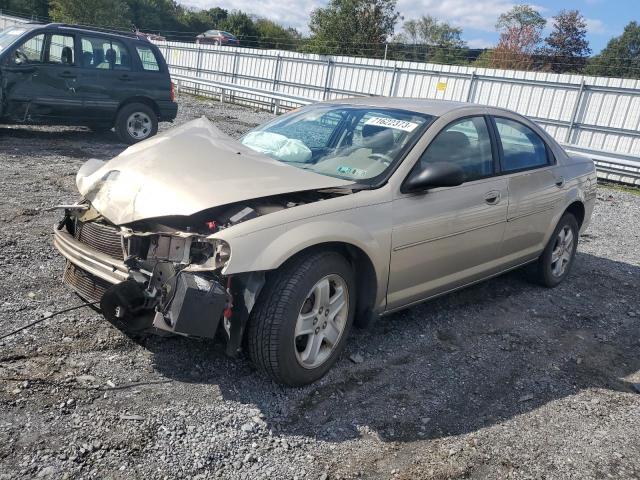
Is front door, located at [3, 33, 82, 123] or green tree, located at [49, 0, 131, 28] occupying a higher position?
green tree, located at [49, 0, 131, 28]

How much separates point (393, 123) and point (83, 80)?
7505 millimetres

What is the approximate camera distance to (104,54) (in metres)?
10.0

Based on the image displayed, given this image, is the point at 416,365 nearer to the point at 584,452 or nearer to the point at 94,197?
the point at 584,452

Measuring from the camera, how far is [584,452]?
3111mm

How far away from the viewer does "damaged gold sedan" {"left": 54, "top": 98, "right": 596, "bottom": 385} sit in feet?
9.89

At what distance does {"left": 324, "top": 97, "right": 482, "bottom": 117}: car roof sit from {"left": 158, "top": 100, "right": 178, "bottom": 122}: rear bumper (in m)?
6.90

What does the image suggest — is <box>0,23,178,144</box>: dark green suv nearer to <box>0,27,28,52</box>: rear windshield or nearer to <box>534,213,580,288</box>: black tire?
<box>0,27,28,52</box>: rear windshield

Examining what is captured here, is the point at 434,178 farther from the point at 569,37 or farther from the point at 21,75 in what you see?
the point at 569,37

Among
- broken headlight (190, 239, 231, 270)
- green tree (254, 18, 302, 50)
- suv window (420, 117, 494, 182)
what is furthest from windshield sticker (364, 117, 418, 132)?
green tree (254, 18, 302, 50)

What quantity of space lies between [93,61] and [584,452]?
9.69m

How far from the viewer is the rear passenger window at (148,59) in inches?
411

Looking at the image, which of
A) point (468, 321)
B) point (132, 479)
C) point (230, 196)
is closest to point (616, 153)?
point (468, 321)

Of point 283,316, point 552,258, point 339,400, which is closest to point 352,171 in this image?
point 283,316

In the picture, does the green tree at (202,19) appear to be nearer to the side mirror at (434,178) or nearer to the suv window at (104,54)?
the suv window at (104,54)
